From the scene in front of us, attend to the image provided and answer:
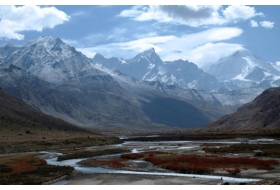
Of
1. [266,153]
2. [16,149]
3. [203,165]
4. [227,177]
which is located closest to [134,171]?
[203,165]

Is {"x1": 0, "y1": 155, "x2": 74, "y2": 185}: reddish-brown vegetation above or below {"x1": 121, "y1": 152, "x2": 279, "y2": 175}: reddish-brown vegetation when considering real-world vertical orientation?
above

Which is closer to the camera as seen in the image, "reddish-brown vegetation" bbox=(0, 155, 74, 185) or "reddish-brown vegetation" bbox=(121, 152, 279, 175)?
"reddish-brown vegetation" bbox=(0, 155, 74, 185)

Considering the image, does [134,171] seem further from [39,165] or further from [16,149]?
[16,149]

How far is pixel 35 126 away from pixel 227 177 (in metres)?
151

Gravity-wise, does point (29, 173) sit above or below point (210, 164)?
above

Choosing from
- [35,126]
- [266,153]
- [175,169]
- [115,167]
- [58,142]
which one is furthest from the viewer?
[35,126]

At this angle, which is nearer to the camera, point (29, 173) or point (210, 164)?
point (29, 173)

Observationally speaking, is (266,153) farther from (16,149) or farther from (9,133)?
(9,133)

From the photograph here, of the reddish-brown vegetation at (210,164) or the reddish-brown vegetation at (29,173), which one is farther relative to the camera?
the reddish-brown vegetation at (210,164)

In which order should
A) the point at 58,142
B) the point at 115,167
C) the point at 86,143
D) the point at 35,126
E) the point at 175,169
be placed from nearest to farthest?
1. the point at 175,169
2. the point at 115,167
3. the point at 58,142
4. the point at 86,143
5. the point at 35,126

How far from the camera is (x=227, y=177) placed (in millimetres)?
65750

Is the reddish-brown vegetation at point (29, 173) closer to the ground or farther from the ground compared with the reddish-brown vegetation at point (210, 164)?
farther from the ground

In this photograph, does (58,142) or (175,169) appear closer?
(175,169)

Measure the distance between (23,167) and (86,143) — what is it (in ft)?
289
